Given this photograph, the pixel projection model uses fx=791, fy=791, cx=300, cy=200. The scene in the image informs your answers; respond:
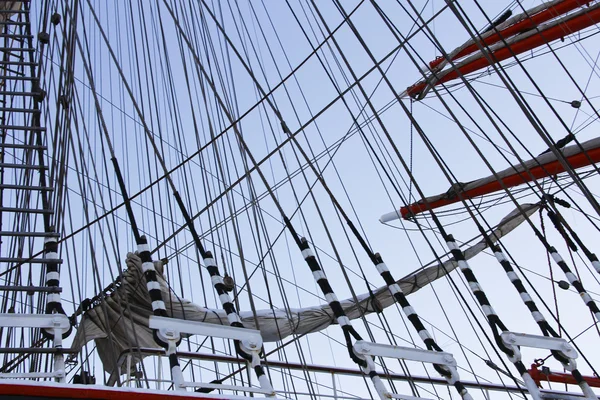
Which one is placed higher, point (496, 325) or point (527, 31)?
point (527, 31)

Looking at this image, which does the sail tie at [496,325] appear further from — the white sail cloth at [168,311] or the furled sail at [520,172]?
the furled sail at [520,172]

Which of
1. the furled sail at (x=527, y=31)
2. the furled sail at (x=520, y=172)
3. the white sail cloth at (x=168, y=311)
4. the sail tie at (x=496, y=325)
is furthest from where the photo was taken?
the furled sail at (x=527, y=31)

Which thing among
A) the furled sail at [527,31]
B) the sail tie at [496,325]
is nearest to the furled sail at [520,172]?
the furled sail at [527,31]

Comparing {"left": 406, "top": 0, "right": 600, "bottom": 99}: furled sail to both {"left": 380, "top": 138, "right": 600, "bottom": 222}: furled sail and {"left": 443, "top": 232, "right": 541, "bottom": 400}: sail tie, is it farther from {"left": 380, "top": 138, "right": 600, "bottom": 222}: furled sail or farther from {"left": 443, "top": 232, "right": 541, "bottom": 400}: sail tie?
{"left": 443, "top": 232, "right": 541, "bottom": 400}: sail tie

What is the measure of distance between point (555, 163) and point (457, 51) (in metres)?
4.27

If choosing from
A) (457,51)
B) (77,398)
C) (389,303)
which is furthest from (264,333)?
(457,51)

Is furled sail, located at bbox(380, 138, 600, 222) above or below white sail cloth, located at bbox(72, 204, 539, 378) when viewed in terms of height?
above

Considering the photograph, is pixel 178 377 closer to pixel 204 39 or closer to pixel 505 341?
pixel 505 341

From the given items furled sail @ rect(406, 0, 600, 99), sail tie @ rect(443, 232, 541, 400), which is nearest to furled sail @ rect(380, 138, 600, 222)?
furled sail @ rect(406, 0, 600, 99)

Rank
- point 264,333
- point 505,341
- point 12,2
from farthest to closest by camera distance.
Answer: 1. point 12,2
2. point 264,333
3. point 505,341

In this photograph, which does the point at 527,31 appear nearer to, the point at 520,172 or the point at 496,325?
the point at 520,172

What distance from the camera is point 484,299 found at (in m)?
4.20

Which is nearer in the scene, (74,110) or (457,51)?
(74,110)

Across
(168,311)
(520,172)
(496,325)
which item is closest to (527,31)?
(520,172)
